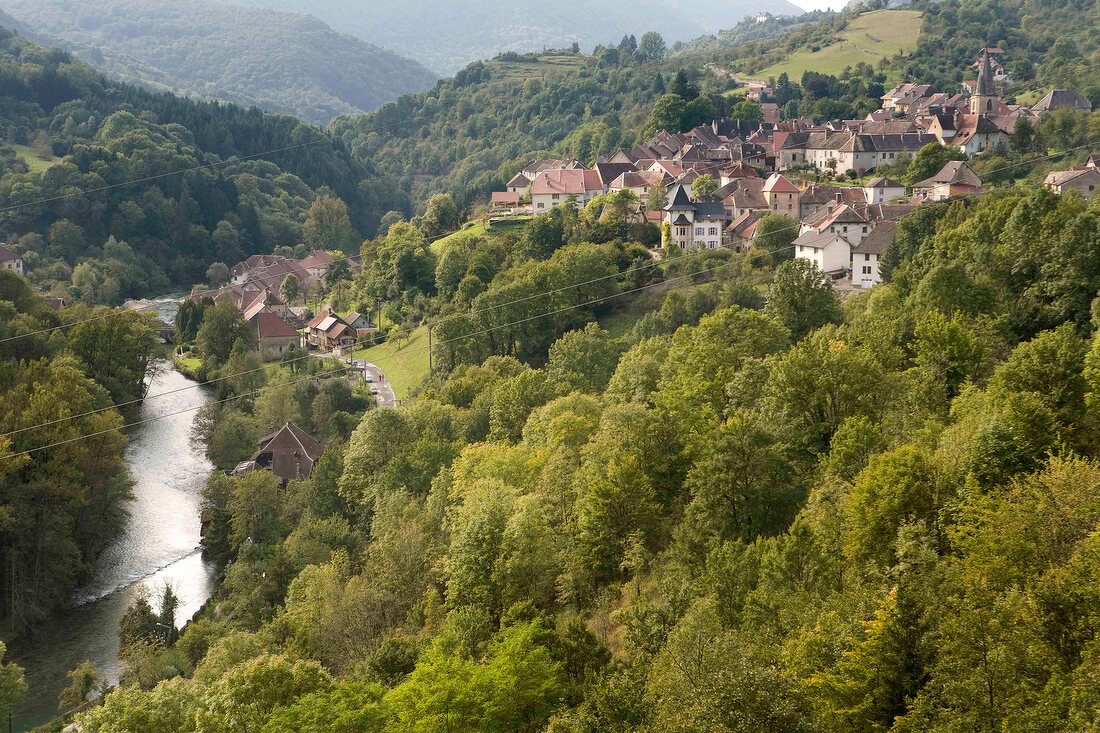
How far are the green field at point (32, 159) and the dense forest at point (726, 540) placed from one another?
8444 cm

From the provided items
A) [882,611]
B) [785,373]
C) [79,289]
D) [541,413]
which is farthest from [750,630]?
[79,289]

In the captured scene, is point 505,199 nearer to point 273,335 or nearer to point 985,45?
point 273,335

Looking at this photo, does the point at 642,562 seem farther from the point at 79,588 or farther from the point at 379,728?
the point at 79,588

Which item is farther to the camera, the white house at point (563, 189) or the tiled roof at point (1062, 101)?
the tiled roof at point (1062, 101)

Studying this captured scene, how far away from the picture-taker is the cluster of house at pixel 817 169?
59.9m

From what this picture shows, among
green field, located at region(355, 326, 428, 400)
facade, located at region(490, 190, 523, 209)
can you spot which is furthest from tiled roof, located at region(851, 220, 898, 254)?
facade, located at region(490, 190, 523, 209)

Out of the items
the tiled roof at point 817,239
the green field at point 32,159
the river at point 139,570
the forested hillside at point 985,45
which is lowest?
the river at point 139,570

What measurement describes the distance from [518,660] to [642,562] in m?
6.10

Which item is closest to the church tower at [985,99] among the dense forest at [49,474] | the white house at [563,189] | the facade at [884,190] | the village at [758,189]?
the village at [758,189]

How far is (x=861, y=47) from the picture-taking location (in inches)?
5694

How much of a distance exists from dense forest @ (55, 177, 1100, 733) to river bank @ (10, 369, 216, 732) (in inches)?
84.2

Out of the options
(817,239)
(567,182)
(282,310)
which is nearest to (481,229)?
(567,182)

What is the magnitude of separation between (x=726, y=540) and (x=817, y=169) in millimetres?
67242

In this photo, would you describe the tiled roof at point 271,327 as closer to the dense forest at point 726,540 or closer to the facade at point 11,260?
the dense forest at point 726,540
